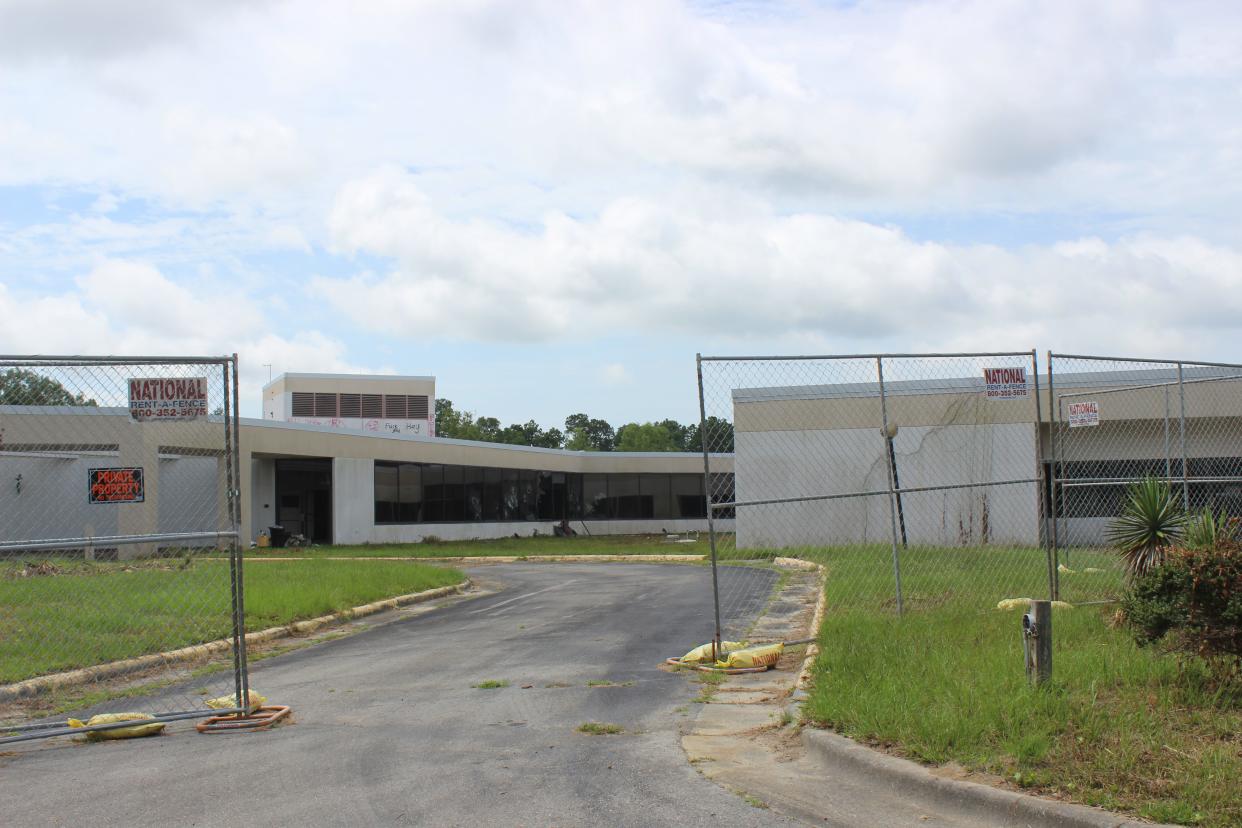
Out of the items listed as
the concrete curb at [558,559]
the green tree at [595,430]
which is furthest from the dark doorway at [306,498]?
the green tree at [595,430]

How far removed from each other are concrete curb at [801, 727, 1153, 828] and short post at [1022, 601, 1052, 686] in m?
1.40

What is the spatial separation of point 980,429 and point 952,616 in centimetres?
1582

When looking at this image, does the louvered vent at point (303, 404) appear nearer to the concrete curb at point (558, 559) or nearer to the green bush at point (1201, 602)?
the concrete curb at point (558, 559)

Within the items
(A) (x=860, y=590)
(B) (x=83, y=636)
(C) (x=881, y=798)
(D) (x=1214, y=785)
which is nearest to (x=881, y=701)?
(C) (x=881, y=798)

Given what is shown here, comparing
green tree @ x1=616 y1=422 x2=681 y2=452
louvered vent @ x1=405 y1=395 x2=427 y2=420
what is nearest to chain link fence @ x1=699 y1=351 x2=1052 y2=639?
louvered vent @ x1=405 y1=395 x2=427 y2=420

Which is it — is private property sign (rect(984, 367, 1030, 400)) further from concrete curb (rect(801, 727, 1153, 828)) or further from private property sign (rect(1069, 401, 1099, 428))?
concrete curb (rect(801, 727, 1153, 828))

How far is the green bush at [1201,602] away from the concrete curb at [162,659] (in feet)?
30.7

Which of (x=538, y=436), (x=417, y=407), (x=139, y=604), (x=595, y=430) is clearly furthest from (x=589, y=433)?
(x=139, y=604)

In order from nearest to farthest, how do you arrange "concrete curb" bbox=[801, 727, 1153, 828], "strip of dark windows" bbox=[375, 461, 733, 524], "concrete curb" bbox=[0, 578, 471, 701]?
"concrete curb" bbox=[801, 727, 1153, 828] → "concrete curb" bbox=[0, 578, 471, 701] → "strip of dark windows" bbox=[375, 461, 733, 524]

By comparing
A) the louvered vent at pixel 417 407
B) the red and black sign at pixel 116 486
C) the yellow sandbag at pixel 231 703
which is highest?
the louvered vent at pixel 417 407

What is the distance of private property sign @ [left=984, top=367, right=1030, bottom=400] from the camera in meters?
11.7

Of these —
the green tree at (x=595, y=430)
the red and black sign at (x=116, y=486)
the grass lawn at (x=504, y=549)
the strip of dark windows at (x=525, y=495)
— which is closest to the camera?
the red and black sign at (x=116, y=486)

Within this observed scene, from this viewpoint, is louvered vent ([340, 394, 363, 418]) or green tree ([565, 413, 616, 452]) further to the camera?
green tree ([565, 413, 616, 452])

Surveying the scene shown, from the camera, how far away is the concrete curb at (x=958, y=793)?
536 cm
